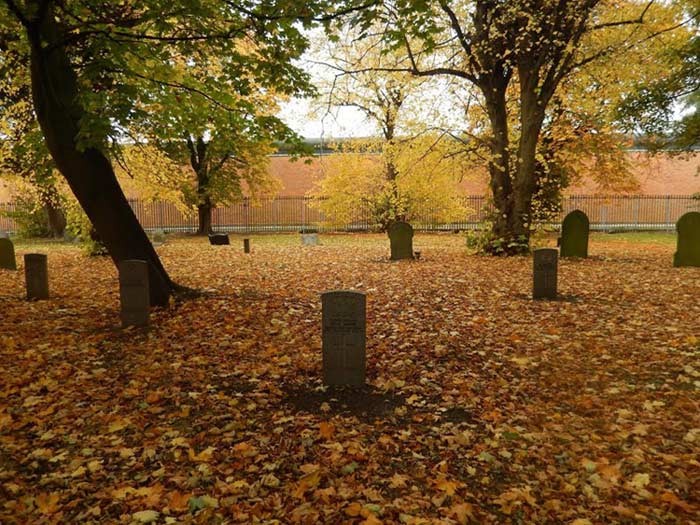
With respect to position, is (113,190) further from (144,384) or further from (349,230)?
(349,230)

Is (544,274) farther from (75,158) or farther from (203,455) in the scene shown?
(75,158)

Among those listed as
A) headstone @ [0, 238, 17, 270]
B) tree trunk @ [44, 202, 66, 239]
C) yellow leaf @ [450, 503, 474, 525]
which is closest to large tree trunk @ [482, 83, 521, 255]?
yellow leaf @ [450, 503, 474, 525]

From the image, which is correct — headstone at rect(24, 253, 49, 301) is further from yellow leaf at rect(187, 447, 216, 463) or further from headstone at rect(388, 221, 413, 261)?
headstone at rect(388, 221, 413, 261)

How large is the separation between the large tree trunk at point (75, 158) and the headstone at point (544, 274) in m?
6.28

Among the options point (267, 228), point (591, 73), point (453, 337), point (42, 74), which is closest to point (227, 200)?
point (267, 228)

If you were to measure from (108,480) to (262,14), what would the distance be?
601 centimetres

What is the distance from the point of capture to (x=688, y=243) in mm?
11906

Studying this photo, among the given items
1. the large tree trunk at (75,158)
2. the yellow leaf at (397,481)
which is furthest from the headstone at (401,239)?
the yellow leaf at (397,481)

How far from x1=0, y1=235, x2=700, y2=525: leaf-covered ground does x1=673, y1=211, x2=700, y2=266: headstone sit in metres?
4.10

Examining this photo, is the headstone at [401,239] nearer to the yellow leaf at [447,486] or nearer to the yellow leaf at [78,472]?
the yellow leaf at [447,486]

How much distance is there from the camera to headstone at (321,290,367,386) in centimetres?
499

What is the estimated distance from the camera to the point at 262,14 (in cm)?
Result: 687

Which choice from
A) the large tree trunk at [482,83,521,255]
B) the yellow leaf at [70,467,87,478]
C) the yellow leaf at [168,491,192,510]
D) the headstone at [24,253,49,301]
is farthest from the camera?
the large tree trunk at [482,83,521,255]

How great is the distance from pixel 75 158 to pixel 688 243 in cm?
1298
